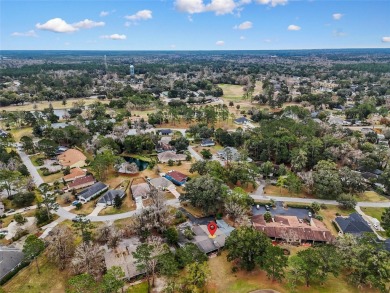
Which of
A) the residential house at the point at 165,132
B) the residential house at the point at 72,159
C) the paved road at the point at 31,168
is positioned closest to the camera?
the paved road at the point at 31,168

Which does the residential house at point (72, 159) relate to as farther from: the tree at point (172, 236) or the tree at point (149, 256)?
the tree at point (149, 256)

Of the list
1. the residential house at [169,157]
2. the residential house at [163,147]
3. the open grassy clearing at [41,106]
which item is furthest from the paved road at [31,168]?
the open grassy clearing at [41,106]

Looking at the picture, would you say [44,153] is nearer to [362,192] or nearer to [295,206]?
[295,206]

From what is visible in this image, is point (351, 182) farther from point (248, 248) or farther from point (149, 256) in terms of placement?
point (149, 256)

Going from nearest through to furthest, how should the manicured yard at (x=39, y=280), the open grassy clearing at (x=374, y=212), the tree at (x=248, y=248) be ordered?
1. the manicured yard at (x=39, y=280)
2. the tree at (x=248, y=248)
3. the open grassy clearing at (x=374, y=212)

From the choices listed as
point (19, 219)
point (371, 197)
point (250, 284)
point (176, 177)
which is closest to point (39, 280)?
point (19, 219)

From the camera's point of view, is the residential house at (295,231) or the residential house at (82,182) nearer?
the residential house at (295,231)
